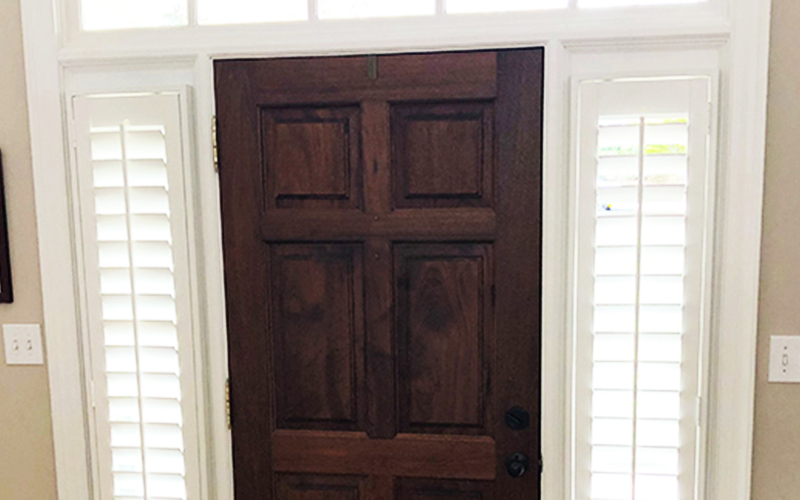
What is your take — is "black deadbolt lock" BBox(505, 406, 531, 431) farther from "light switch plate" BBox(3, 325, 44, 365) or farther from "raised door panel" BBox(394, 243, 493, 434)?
"light switch plate" BBox(3, 325, 44, 365)

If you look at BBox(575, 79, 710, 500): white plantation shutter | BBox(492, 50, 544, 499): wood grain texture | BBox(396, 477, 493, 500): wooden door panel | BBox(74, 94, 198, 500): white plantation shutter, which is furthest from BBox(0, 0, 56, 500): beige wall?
BBox(575, 79, 710, 500): white plantation shutter

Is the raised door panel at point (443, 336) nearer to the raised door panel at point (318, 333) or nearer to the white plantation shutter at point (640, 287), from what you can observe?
the raised door panel at point (318, 333)

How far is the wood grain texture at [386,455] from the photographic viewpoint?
1.45m

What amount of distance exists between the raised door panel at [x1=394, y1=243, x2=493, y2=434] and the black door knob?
0.29ft

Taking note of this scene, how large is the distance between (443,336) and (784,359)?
76 cm

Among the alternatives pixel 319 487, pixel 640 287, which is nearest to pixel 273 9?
pixel 640 287

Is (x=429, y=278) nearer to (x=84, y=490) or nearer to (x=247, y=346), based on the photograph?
(x=247, y=346)

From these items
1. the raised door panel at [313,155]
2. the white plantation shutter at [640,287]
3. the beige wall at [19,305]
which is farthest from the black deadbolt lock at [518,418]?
the beige wall at [19,305]

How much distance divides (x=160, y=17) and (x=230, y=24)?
0.18m

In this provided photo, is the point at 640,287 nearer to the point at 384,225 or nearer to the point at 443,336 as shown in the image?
the point at 443,336

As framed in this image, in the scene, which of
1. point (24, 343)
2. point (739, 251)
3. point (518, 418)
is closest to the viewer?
point (739, 251)

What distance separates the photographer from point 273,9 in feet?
4.67

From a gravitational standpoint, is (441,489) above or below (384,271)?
below

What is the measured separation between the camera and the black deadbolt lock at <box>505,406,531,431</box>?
1.42 m
